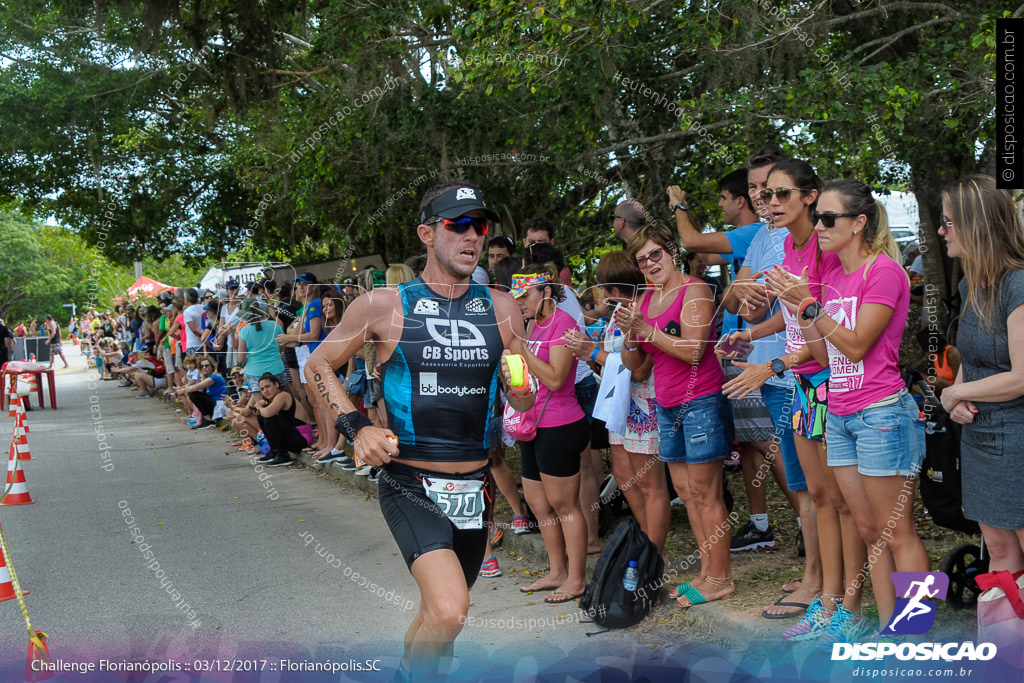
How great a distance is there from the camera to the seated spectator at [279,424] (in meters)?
10.8

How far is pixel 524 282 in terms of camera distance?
568 cm

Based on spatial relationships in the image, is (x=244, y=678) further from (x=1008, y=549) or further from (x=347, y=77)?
(x=347, y=77)

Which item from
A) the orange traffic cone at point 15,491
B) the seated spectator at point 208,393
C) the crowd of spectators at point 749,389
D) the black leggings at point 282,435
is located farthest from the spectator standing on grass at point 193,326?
the crowd of spectators at point 749,389

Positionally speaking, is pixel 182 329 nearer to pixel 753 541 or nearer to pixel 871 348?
pixel 753 541

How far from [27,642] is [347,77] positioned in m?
8.57

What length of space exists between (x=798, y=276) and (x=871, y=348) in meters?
0.57

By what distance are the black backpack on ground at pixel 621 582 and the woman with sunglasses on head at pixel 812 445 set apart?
682 millimetres

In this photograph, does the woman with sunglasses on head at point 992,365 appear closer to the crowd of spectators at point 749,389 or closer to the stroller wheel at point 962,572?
the crowd of spectators at point 749,389

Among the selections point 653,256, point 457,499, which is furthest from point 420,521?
point 653,256

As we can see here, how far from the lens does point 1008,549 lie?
368 centimetres

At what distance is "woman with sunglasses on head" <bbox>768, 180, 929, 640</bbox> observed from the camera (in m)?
3.89

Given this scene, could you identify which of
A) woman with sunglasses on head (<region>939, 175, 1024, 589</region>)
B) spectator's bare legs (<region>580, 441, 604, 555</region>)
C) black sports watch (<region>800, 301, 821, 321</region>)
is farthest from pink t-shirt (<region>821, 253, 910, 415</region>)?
spectator's bare legs (<region>580, 441, 604, 555</region>)

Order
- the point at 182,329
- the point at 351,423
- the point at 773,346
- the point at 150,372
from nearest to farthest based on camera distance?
1. the point at 351,423
2. the point at 773,346
3. the point at 182,329
4. the point at 150,372

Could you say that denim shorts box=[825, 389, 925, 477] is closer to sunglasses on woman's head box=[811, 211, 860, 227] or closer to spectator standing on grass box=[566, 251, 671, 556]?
sunglasses on woman's head box=[811, 211, 860, 227]
